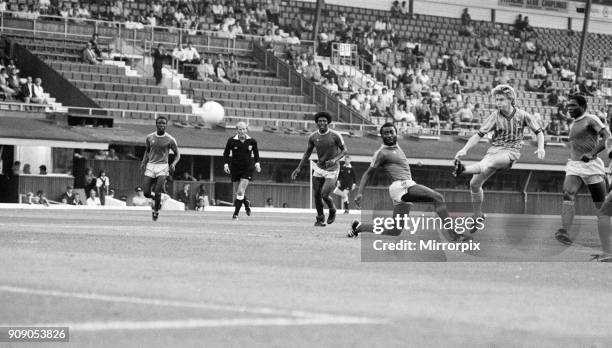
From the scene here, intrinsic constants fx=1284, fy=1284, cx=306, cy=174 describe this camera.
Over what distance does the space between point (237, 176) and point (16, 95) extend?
14.8 m

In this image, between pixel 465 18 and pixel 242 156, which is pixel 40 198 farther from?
pixel 465 18

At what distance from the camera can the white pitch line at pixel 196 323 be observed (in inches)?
281

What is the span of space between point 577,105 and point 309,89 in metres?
31.9

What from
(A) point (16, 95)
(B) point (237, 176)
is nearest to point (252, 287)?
(B) point (237, 176)

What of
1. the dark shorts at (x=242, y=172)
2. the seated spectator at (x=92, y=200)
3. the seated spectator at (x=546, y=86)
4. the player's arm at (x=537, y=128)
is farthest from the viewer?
the seated spectator at (x=546, y=86)

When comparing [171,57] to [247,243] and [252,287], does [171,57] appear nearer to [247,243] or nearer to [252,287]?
[247,243]

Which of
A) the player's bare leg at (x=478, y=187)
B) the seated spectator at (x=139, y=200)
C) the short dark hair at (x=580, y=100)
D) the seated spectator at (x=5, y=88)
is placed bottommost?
the seated spectator at (x=139, y=200)

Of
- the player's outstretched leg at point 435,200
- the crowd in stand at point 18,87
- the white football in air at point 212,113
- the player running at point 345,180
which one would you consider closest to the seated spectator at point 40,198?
the crowd in stand at point 18,87

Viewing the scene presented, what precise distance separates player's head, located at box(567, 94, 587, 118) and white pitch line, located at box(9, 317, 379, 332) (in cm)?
940

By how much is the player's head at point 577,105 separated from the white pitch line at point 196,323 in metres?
9.40

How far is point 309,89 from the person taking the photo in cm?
4816

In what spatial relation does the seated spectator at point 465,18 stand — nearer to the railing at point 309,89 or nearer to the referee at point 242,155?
the railing at point 309,89

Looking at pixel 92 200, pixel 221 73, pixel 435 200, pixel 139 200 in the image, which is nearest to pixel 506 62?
pixel 221 73

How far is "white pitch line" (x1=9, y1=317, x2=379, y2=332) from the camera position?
23.4 feet
